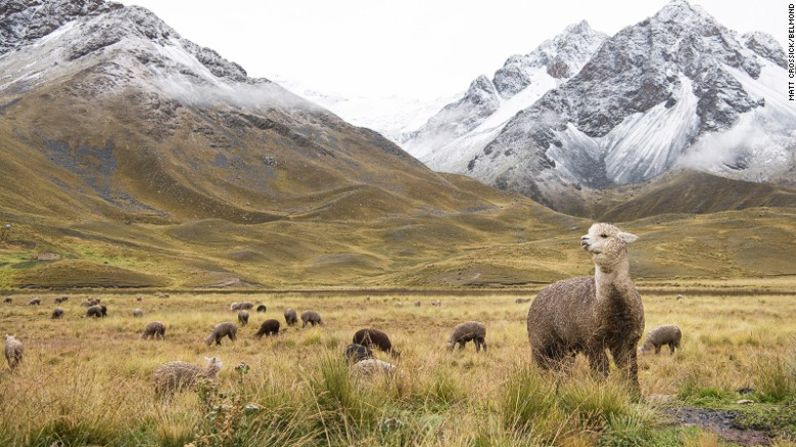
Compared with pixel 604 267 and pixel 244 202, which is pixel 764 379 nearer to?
pixel 604 267

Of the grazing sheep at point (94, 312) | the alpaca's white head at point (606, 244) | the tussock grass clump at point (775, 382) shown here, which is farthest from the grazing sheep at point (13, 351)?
the grazing sheep at point (94, 312)

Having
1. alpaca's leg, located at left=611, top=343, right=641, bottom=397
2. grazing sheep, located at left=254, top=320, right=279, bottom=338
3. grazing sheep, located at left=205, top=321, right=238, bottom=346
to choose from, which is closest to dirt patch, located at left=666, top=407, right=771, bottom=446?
alpaca's leg, located at left=611, top=343, right=641, bottom=397

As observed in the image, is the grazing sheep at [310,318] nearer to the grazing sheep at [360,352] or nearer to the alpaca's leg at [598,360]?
the grazing sheep at [360,352]

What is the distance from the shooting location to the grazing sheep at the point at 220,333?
20.7m

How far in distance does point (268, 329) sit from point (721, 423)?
61.7 ft

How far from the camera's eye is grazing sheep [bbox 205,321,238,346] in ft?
67.8

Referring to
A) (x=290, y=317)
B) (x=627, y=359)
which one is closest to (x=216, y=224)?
(x=290, y=317)

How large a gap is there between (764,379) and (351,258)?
96812mm

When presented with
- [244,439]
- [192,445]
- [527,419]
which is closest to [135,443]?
[244,439]

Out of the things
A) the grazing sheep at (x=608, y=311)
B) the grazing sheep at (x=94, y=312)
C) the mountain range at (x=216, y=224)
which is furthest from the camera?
the mountain range at (x=216, y=224)

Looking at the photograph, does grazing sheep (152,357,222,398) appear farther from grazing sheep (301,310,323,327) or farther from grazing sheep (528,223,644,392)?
grazing sheep (301,310,323,327)

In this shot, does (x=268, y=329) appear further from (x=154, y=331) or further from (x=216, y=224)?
(x=216, y=224)

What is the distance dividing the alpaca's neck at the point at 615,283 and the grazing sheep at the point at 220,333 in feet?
51.1

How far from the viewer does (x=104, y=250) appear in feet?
263
